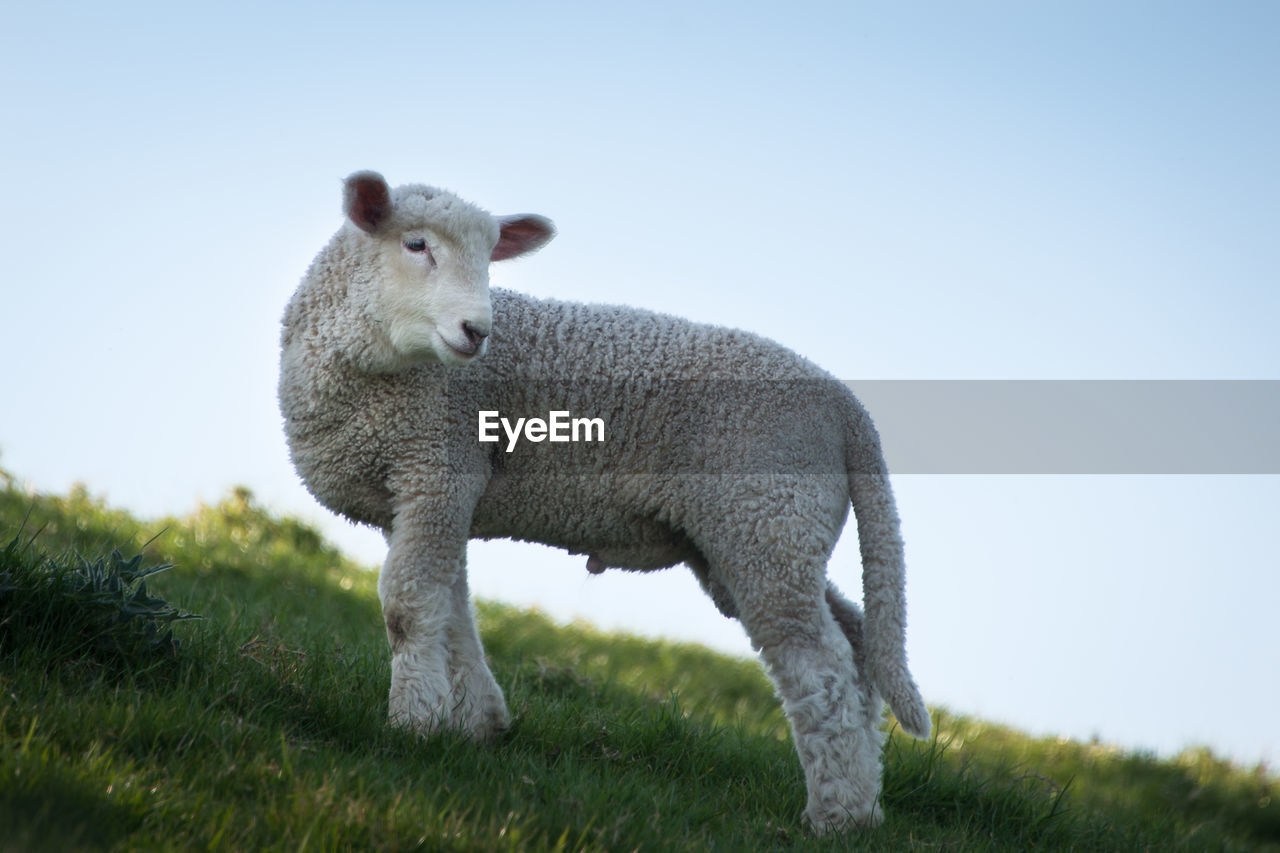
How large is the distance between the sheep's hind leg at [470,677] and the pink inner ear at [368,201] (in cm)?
155

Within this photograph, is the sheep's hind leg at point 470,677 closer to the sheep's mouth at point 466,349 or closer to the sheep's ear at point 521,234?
the sheep's mouth at point 466,349

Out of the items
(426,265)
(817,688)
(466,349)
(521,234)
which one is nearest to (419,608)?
(466,349)

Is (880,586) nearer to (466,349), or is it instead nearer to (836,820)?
(836,820)

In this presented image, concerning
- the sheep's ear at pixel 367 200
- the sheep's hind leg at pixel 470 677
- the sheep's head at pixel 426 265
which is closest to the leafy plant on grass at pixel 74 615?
the sheep's hind leg at pixel 470 677

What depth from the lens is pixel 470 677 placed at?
4582 mm

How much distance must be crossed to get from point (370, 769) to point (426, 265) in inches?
75.7

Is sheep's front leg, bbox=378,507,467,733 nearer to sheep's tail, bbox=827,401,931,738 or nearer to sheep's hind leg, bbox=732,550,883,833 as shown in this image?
sheep's hind leg, bbox=732,550,883,833

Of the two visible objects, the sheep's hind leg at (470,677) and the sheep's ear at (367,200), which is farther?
the sheep's hind leg at (470,677)

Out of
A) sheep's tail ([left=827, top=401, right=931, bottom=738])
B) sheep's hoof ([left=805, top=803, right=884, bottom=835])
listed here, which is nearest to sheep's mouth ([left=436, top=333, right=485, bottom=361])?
sheep's tail ([left=827, top=401, right=931, bottom=738])

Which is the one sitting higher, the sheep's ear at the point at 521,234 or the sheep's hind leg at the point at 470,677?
the sheep's ear at the point at 521,234

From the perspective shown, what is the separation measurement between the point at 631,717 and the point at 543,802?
1.49 metres

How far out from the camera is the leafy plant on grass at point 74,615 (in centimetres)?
376

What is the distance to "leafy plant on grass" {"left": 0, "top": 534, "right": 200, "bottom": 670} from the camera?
3.76m

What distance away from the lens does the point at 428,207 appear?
4246mm
